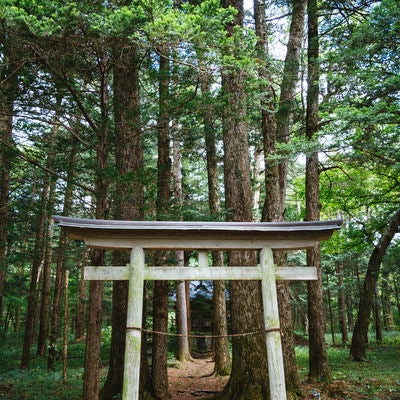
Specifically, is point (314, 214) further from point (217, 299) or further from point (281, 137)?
point (217, 299)

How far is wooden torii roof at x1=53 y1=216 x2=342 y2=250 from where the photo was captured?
453 cm

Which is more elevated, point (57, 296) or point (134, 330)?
point (57, 296)

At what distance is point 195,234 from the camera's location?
15.5 ft

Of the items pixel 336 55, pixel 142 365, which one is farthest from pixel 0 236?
pixel 336 55

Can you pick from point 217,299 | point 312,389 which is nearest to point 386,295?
point 217,299

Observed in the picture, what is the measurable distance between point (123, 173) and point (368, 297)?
9.79m

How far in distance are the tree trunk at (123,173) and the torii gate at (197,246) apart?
81.8 inches

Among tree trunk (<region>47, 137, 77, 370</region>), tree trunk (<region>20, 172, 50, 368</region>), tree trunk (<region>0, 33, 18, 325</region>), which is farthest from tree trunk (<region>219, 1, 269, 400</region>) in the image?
tree trunk (<region>20, 172, 50, 368</region>)

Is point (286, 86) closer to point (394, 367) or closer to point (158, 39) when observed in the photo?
point (158, 39)

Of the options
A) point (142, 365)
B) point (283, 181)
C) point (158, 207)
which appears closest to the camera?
point (142, 365)

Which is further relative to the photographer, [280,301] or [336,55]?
[336,55]

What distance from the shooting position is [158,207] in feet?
27.2

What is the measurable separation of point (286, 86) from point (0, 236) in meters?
8.71

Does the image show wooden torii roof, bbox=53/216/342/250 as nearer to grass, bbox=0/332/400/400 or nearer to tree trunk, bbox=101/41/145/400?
tree trunk, bbox=101/41/145/400
